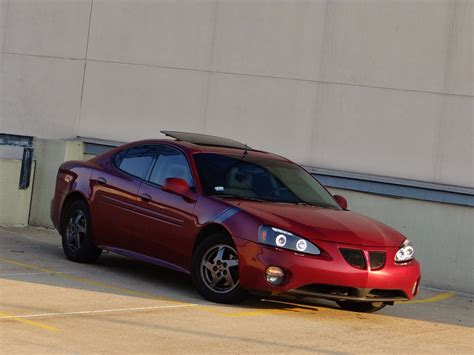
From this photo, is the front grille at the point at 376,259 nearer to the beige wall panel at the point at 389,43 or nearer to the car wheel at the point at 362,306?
the car wheel at the point at 362,306

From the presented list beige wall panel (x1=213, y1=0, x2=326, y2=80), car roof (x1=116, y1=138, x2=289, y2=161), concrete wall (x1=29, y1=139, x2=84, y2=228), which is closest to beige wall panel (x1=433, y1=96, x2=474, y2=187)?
beige wall panel (x1=213, y1=0, x2=326, y2=80)

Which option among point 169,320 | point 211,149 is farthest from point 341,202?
point 169,320

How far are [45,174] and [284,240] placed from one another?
24.2 ft

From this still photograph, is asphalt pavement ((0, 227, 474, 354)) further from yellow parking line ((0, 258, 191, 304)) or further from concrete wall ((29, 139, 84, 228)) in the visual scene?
concrete wall ((29, 139, 84, 228))

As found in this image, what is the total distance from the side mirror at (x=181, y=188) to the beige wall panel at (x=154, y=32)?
553 cm

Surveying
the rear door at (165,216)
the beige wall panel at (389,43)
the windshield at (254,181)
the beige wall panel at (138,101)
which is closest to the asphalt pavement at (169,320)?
the rear door at (165,216)

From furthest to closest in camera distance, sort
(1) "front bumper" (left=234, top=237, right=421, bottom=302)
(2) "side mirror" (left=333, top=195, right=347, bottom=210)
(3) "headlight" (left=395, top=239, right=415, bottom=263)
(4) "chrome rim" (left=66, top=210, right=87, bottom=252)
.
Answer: (4) "chrome rim" (left=66, top=210, right=87, bottom=252) < (2) "side mirror" (left=333, top=195, right=347, bottom=210) < (3) "headlight" (left=395, top=239, right=415, bottom=263) < (1) "front bumper" (left=234, top=237, right=421, bottom=302)

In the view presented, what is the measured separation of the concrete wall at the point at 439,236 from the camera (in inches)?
506

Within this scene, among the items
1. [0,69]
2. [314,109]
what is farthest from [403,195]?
[0,69]

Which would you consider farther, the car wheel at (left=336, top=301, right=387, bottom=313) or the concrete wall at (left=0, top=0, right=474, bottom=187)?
the concrete wall at (left=0, top=0, right=474, bottom=187)

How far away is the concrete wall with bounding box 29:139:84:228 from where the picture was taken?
1511cm

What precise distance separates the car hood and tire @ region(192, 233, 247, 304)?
40 cm

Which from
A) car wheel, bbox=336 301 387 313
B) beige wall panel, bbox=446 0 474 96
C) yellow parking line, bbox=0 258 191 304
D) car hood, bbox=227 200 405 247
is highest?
beige wall panel, bbox=446 0 474 96

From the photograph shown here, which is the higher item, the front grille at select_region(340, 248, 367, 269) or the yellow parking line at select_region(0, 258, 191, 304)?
the front grille at select_region(340, 248, 367, 269)
